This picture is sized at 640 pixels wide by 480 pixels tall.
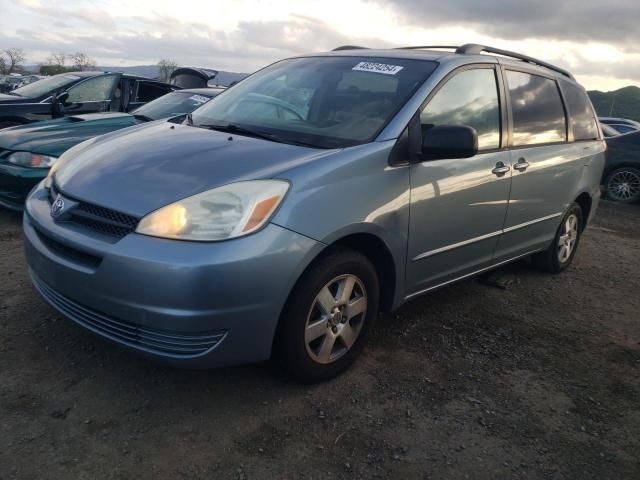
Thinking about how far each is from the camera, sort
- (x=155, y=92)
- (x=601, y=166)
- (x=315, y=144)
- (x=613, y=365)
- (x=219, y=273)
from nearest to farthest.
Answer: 1. (x=219, y=273)
2. (x=315, y=144)
3. (x=613, y=365)
4. (x=601, y=166)
5. (x=155, y=92)

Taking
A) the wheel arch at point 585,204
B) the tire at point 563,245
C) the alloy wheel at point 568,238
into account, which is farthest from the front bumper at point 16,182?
the wheel arch at point 585,204

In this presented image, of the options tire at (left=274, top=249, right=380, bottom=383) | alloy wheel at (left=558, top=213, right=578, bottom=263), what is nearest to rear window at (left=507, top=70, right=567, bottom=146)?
alloy wheel at (left=558, top=213, right=578, bottom=263)

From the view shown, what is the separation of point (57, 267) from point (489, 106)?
2.72 metres

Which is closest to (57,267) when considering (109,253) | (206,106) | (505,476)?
(109,253)

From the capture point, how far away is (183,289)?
7.06 ft

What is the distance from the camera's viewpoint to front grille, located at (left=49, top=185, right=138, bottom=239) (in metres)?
2.31

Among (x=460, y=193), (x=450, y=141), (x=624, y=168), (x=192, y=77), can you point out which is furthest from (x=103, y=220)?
(x=624, y=168)

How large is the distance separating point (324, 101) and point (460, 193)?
0.96 m

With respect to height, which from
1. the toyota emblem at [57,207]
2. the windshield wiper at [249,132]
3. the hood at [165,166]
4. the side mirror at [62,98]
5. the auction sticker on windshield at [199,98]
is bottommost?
the toyota emblem at [57,207]

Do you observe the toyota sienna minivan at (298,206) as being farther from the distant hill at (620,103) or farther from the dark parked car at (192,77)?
the distant hill at (620,103)

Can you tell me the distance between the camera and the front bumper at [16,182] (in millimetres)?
4797

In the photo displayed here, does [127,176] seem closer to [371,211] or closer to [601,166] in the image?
[371,211]

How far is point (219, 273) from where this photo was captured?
2164mm

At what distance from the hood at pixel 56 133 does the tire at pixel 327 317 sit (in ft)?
11.5
